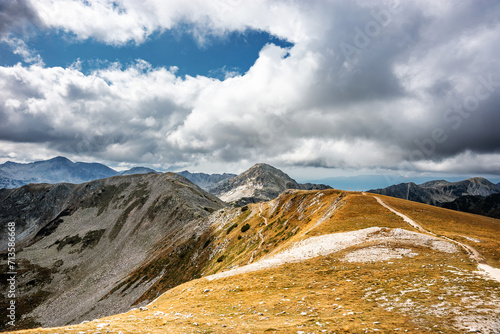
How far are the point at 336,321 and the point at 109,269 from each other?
13278cm

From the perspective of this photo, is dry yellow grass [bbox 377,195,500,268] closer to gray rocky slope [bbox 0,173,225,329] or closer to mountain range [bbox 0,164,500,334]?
mountain range [bbox 0,164,500,334]

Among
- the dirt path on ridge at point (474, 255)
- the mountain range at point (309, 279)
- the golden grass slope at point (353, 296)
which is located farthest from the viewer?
the dirt path on ridge at point (474, 255)

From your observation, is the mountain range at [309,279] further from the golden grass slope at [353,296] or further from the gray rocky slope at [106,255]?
the gray rocky slope at [106,255]

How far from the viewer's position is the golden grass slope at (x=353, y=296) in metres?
14.1

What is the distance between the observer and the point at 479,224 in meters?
46.3

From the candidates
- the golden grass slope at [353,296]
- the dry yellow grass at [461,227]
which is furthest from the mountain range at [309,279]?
the dry yellow grass at [461,227]

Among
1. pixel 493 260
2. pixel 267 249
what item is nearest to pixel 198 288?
pixel 267 249

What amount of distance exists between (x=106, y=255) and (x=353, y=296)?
153098mm

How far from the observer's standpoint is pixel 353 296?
19.9 metres

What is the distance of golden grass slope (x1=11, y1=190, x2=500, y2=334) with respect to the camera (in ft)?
46.3

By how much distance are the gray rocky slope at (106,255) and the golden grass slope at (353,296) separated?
171ft

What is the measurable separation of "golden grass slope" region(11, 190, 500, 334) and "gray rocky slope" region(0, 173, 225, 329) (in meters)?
52.2

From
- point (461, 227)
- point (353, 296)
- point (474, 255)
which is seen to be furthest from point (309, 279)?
point (461, 227)

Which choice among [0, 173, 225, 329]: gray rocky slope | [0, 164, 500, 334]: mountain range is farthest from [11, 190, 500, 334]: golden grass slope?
[0, 173, 225, 329]: gray rocky slope
